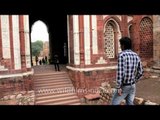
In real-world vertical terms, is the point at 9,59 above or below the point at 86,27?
below

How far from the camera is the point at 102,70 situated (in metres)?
13.7

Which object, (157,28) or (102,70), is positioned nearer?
(157,28)

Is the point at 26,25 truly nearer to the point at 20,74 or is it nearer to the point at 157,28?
the point at 20,74

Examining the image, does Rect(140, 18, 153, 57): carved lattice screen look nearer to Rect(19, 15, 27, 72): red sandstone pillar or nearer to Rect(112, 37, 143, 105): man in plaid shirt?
Rect(19, 15, 27, 72): red sandstone pillar

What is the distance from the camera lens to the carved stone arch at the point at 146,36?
15297 millimetres

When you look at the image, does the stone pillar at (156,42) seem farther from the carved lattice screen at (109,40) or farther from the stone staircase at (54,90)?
the stone staircase at (54,90)

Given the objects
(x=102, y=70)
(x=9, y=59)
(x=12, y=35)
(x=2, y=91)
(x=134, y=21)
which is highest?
(x=134, y=21)

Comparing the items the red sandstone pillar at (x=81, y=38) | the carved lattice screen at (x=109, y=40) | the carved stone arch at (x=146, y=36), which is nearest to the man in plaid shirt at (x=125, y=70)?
the red sandstone pillar at (x=81, y=38)

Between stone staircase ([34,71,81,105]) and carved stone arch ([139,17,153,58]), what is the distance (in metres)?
6.13
